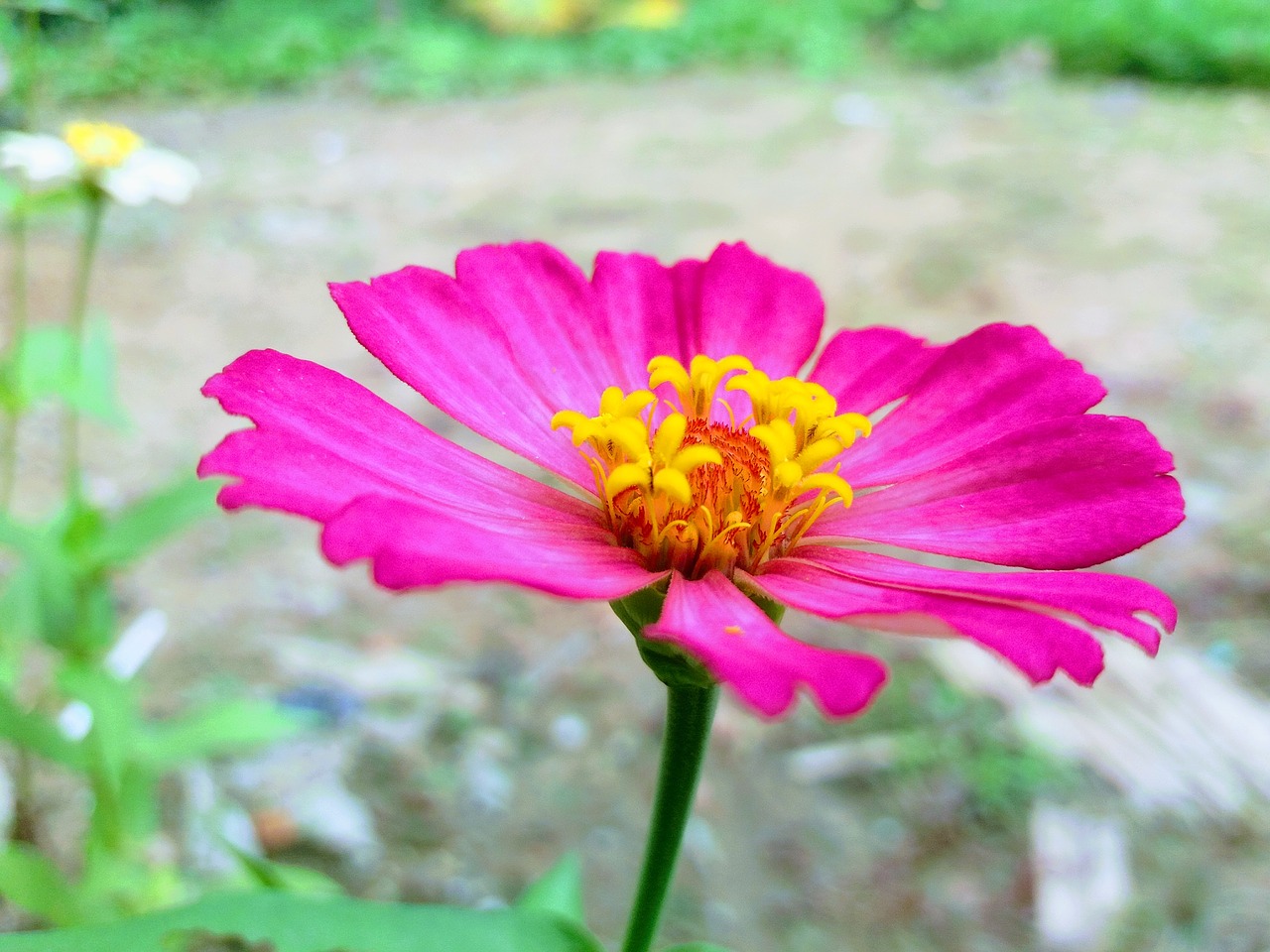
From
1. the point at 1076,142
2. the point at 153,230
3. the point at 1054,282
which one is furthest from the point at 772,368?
the point at 1076,142

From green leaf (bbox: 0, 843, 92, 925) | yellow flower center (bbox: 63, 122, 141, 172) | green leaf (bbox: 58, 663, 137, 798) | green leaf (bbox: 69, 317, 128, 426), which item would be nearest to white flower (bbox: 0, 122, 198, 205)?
yellow flower center (bbox: 63, 122, 141, 172)

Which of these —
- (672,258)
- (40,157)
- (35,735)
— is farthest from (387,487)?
(672,258)

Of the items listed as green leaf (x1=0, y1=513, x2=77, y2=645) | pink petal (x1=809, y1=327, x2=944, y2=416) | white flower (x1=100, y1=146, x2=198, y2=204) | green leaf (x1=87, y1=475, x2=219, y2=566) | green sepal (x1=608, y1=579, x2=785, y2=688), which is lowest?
green leaf (x1=0, y1=513, x2=77, y2=645)

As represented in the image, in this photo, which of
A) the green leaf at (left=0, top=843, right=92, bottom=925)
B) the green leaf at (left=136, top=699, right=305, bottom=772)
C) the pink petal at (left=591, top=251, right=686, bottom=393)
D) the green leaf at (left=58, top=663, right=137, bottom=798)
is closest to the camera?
the pink petal at (left=591, top=251, right=686, bottom=393)

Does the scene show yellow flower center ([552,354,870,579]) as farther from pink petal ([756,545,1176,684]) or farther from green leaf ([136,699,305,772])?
green leaf ([136,699,305,772])

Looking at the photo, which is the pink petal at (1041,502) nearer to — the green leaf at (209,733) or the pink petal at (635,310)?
the pink petal at (635,310)

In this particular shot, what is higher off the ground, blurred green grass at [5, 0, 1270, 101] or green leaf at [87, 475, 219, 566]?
green leaf at [87, 475, 219, 566]

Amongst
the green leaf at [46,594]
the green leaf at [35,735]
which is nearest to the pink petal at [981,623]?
the green leaf at [35,735]
